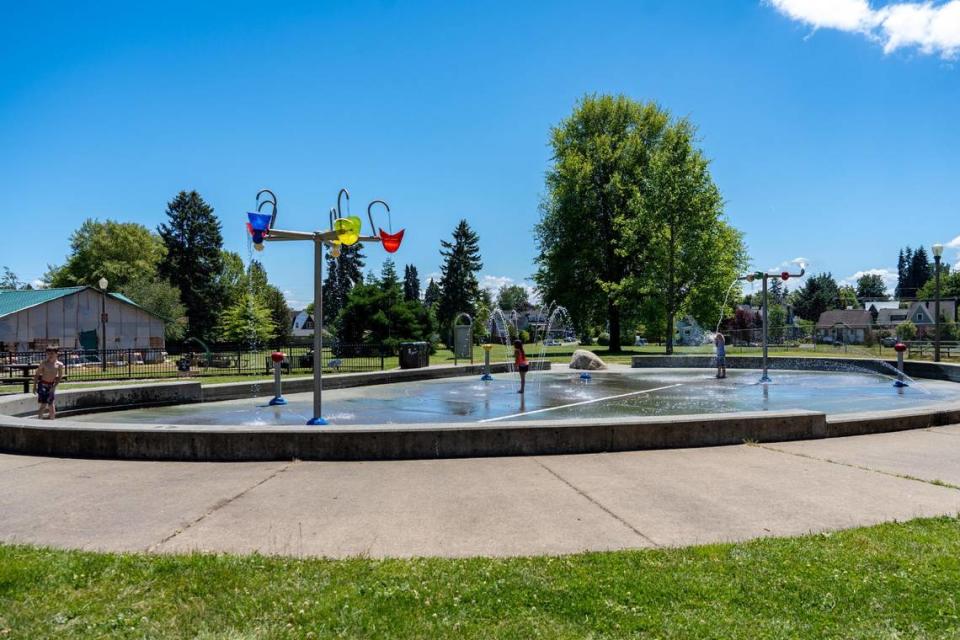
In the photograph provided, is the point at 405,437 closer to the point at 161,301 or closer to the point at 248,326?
the point at 248,326

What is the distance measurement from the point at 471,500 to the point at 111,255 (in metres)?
83.2

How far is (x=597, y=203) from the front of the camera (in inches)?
1781

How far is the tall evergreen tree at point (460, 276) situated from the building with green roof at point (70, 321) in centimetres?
3782

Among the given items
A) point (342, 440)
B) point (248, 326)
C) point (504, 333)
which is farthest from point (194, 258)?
point (342, 440)

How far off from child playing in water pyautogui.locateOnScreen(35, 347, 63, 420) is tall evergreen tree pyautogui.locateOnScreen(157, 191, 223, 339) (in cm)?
6697

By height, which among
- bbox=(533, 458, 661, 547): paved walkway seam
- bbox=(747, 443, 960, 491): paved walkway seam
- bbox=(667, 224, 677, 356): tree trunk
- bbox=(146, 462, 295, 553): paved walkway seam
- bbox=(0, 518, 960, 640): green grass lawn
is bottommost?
bbox=(747, 443, 960, 491): paved walkway seam

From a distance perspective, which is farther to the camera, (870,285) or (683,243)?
(870,285)

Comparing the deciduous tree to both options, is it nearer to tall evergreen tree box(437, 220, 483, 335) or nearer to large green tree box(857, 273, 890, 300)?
large green tree box(857, 273, 890, 300)

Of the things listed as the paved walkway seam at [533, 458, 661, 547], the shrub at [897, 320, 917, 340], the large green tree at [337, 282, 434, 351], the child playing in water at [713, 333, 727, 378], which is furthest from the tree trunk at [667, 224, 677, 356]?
the shrub at [897, 320, 917, 340]

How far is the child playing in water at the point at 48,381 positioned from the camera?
10586 millimetres

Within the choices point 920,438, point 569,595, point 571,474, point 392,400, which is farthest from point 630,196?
point 569,595

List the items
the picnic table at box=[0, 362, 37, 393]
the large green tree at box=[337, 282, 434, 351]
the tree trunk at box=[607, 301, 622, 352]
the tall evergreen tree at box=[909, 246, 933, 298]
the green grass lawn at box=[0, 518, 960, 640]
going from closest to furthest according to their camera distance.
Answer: the green grass lawn at box=[0, 518, 960, 640] < the picnic table at box=[0, 362, 37, 393] < the tree trunk at box=[607, 301, 622, 352] < the large green tree at box=[337, 282, 434, 351] < the tall evergreen tree at box=[909, 246, 933, 298]

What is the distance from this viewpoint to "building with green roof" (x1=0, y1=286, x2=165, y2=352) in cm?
3991

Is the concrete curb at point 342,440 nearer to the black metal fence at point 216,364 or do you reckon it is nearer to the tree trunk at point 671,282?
the black metal fence at point 216,364
